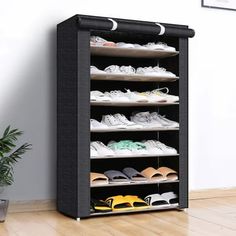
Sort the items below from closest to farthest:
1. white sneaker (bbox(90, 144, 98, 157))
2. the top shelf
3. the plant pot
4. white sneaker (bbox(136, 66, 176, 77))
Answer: the plant pot → white sneaker (bbox(90, 144, 98, 157)) → the top shelf → white sneaker (bbox(136, 66, 176, 77))

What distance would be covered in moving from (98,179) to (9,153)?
646mm

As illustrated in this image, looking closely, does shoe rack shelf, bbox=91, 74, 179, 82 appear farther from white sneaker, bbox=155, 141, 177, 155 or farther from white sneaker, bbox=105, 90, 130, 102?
white sneaker, bbox=155, 141, 177, 155

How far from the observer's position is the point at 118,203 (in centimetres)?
324

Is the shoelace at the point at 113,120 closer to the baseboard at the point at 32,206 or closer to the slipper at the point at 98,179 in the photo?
the slipper at the point at 98,179

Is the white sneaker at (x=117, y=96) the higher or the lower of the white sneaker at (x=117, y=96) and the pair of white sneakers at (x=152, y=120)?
the higher

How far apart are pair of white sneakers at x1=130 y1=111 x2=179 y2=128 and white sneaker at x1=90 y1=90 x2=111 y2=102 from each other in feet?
1.07

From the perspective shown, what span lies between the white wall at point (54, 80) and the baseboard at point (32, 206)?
0.04 metres

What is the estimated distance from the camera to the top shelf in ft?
10.7

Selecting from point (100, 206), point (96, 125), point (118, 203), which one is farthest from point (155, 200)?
point (96, 125)

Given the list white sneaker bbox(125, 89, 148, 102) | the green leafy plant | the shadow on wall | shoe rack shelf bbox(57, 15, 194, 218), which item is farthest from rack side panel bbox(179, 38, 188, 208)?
the green leafy plant

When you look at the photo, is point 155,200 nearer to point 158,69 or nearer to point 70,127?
point 70,127

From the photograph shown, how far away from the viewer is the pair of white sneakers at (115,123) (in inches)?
127

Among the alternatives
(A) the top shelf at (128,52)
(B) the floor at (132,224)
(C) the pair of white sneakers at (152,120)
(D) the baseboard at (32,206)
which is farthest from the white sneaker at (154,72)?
(D) the baseboard at (32,206)

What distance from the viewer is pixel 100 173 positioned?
3400 mm
